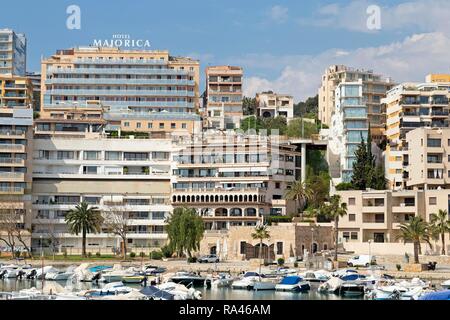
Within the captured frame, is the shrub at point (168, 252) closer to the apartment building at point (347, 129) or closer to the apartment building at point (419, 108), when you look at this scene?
the apartment building at point (347, 129)

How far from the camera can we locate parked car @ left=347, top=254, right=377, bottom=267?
32.7m

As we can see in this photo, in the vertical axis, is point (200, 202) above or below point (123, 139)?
below

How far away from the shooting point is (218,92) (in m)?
54.9

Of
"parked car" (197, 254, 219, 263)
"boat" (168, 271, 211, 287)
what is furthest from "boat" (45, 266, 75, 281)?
"parked car" (197, 254, 219, 263)

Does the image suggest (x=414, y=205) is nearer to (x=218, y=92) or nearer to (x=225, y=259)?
(x=225, y=259)

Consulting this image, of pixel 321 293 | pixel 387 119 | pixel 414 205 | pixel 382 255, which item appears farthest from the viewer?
pixel 387 119

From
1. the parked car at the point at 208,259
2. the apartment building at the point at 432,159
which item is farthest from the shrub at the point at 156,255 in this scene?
the apartment building at the point at 432,159

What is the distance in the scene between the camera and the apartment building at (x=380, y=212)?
3653 cm

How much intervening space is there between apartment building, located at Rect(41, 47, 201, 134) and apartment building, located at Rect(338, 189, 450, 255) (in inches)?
646

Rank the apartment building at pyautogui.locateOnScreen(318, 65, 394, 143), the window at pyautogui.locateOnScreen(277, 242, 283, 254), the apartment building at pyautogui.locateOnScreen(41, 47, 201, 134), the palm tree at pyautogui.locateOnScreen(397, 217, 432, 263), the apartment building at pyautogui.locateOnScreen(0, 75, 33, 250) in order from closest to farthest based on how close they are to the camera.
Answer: the palm tree at pyautogui.locateOnScreen(397, 217, 432, 263) → the window at pyautogui.locateOnScreen(277, 242, 283, 254) → the apartment building at pyautogui.locateOnScreen(0, 75, 33, 250) → the apartment building at pyautogui.locateOnScreen(318, 65, 394, 143) → the apartment building at pyautogui.locateOnScreen(41, 47, 201, 134)

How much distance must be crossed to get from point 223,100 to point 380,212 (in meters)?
20.4

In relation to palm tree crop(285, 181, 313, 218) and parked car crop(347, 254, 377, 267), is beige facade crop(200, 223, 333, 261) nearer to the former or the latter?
parked car crop(347, 254, 377, 267)
